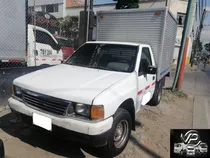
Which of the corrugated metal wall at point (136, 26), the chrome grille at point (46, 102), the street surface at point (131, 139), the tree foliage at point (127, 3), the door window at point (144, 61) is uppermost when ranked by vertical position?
the tree foliage at point (127, 3)

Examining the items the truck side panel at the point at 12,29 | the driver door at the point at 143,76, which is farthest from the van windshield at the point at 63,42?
the driver door at the point at 143,76

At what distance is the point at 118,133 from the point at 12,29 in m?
3.99

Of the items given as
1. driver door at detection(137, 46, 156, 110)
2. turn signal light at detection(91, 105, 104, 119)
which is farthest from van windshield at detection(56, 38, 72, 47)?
turn signal light at detection(91, 105, 104, 119)

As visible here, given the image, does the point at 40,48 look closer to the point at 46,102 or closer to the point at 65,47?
the point at 65,47

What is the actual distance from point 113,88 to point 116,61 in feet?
3.52

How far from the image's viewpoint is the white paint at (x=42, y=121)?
2365 mm

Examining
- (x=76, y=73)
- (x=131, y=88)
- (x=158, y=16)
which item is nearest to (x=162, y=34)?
(x=158, y=16)

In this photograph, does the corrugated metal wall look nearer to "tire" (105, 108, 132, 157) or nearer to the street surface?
the street surface

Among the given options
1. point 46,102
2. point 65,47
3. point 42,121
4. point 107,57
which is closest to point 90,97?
point 46,102

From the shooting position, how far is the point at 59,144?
3.01 metres

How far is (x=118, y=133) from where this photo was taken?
2779 mm

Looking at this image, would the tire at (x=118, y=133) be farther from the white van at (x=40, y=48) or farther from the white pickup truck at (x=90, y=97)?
the white van at (x=40, y=48)

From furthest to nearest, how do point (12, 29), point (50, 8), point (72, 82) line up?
1. point (50, 8)
2. point (12, 29)
3. point (72, 82)

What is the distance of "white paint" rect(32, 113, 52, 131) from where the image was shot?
2.36m
